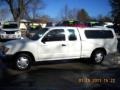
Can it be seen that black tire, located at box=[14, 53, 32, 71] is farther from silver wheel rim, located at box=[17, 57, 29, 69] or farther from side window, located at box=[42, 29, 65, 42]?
side window, located at box=[42, 29, 65, 42]

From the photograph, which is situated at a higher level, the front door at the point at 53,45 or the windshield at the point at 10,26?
the windshield at the point at 10,26

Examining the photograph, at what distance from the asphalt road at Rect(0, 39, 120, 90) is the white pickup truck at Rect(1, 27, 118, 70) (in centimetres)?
47

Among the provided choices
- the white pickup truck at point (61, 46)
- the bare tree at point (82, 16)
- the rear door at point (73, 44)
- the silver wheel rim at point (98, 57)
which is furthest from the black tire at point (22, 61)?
the bare tree at point (82, 16)

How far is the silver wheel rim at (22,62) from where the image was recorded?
11.5 metres

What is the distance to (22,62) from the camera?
11562mm

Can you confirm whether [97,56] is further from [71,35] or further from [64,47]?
[64,47]

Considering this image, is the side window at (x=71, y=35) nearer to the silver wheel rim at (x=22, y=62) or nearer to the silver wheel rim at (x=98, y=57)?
the silver wheel rim at (x=98, y=57)

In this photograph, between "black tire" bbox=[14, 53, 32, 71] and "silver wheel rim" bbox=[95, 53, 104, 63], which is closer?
"black tire" bbox=[14, 53, 32, 71]

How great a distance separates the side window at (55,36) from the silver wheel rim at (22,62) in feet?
3.55

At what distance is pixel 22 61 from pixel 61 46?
5.70 feet

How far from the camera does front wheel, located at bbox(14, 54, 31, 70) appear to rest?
11502 mm
